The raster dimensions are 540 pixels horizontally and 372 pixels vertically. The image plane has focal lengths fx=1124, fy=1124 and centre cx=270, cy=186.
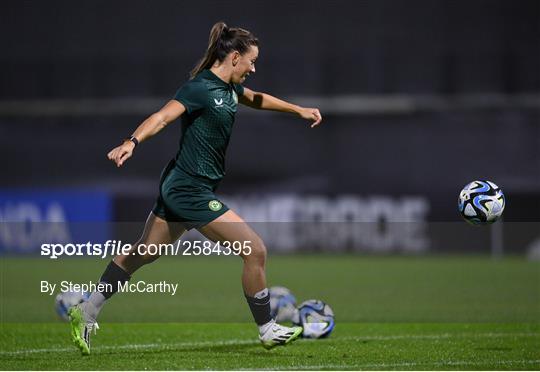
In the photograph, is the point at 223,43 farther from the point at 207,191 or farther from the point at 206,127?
the point at 207,191

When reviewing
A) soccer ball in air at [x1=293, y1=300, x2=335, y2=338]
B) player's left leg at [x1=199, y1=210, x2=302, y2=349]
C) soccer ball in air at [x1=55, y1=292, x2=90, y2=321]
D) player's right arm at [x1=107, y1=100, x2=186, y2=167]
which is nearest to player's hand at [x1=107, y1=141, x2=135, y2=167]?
player's right arm at [x1=107, y1=100, x2=186, y2=167]

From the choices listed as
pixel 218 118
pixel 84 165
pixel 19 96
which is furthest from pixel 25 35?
pixel 218 118

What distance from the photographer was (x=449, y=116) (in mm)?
20891

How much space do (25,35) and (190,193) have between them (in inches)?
612

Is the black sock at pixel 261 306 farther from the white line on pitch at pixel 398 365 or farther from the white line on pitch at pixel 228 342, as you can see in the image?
the white line on pitch at pixel 228 342

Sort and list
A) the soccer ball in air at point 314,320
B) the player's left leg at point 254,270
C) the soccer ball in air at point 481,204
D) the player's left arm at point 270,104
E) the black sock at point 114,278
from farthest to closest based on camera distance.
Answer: the soccer ball in air at point 314,320
the soccer ball in air at point 481,204
the player's left arm at point 270,104
the black sock at point 114,278
the player's left leg at point 254,270

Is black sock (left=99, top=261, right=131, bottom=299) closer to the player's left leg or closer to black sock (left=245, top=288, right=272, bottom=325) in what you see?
the player's left leg

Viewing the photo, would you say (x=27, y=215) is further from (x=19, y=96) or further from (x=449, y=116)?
(x=449, y=116)

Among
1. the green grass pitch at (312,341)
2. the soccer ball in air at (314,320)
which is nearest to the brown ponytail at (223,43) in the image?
the green grass pitch at (312,341)

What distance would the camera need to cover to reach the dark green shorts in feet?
24.4

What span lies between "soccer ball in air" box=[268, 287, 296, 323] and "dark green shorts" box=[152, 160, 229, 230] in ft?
7.49

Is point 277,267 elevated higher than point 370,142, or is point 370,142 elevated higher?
point 370,142

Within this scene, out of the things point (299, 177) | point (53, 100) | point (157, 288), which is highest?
point (53, 100)

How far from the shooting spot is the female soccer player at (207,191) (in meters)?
7.43
